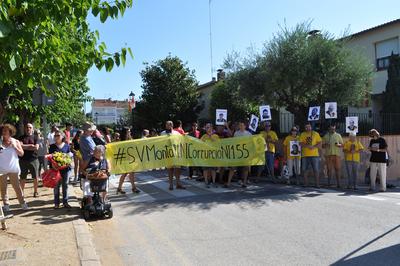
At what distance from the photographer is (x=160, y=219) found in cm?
938

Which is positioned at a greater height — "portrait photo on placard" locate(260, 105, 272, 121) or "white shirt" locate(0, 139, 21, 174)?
"portrait photo on placard" locate(260, 105, 272, 121)

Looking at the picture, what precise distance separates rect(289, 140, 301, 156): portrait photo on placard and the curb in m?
7.72

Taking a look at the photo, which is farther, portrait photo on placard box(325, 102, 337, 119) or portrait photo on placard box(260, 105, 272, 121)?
portrait photo on placard box(260, 105, 272, 121)

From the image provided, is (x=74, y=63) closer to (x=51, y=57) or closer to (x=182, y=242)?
(x=51, y=57)

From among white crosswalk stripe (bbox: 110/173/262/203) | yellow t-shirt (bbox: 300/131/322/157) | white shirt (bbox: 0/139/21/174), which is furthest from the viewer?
yellow t-shirt (bbox: 300/131/322/157)

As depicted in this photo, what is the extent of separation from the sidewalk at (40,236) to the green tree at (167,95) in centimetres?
2580

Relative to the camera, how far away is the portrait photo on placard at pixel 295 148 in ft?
47.2

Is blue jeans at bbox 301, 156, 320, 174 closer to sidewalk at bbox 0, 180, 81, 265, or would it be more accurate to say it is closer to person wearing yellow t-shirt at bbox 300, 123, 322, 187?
person wearing yellow t-shirt at bbox 300, 123, 322, 187

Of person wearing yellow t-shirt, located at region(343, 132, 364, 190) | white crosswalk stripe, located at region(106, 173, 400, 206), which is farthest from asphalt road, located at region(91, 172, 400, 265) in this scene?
person wearing yellow t-shirt, located at region(343, 132, 364, 190)

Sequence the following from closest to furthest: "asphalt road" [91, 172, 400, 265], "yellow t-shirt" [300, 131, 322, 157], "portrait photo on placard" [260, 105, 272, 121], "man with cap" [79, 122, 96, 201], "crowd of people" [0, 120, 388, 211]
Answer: "asphalt road" [91, 172, 400, 265] → "man with cap" [79, 122, 96, 201] → "crowd of people" [0, 120, 388, 211] → "yellow t-shirt" [300, 131, 322, 157] → "portrait photo on placard" [260, 105, 272, 121]

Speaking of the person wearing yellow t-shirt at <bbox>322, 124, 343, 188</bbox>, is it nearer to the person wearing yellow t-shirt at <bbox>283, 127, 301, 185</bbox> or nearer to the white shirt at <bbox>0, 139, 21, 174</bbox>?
the person wearing yellow t-shirt at <bbox>283, 127, 301, 185</bbox>

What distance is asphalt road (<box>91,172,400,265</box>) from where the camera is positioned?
21.7ft

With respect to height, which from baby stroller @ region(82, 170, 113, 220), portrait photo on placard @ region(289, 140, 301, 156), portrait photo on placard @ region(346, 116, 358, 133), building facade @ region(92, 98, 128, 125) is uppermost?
building facade @ region(92, 98, 128, 125)

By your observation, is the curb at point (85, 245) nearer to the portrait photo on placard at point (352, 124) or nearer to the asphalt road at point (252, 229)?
the asphalt road at point (252, 229)
